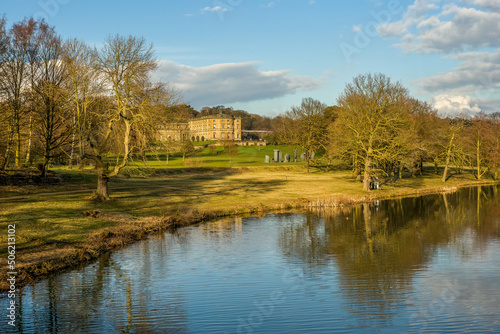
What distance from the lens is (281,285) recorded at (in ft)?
60.9

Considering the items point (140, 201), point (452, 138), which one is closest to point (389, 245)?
point (140, 201)

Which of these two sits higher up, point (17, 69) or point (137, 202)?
point (17, 69)

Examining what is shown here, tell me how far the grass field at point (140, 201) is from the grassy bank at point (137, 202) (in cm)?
4

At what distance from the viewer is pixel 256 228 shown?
31297mm

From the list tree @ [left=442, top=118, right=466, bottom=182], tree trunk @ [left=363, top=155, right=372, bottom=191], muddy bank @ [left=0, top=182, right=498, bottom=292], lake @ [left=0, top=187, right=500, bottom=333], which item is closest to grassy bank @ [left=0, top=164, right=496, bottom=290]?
muddy bank @ [left=0, top=182, right=498, bottom=292]

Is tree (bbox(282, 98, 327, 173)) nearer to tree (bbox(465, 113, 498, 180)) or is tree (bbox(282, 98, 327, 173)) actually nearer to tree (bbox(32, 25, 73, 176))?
tree (bbox(465, 113, 498, 180))

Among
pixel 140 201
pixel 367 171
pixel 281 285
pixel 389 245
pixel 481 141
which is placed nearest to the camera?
pixel 281 285

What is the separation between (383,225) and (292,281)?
16010 millimetres

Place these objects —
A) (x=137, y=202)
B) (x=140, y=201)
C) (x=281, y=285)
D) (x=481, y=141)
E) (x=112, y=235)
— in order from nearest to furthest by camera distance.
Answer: (x=281, y=285)
(x=112, y=235)
(x=137, y=202)
(x=140, y=201)
(x=481, y=141)

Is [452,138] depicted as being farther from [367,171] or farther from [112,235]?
[112,235]

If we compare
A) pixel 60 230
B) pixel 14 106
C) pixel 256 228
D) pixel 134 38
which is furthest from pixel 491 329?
pixel 14 106

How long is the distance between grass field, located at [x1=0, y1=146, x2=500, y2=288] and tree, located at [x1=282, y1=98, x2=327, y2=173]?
647 cm

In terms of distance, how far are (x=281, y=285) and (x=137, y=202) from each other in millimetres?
20762

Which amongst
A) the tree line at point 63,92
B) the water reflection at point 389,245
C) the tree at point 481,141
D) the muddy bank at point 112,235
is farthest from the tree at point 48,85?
the tree at point 481,141
